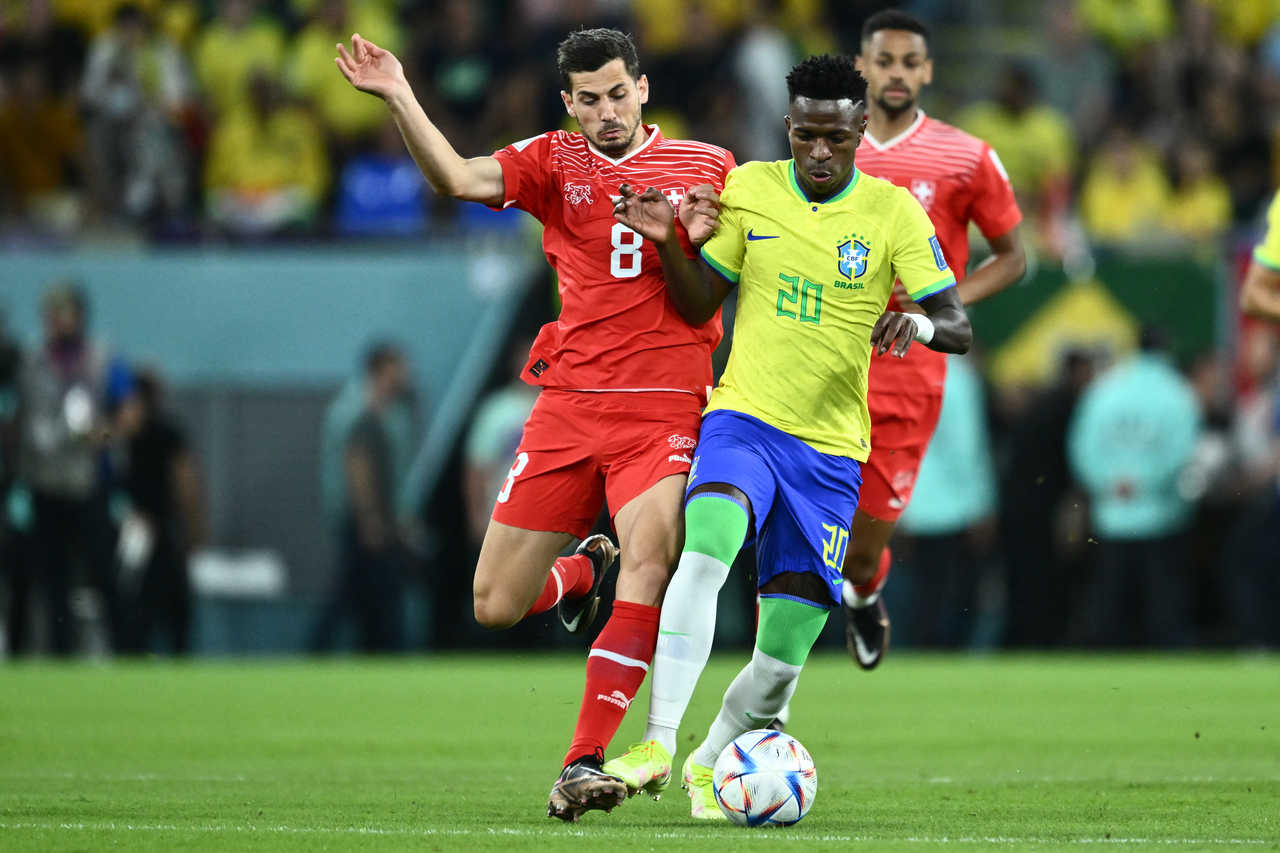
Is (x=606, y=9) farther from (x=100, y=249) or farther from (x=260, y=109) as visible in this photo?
(x=100, y=249)

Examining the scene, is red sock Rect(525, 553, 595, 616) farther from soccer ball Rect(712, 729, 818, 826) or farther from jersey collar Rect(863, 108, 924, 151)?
jersey collar Rect(863, 108, 924, 151)

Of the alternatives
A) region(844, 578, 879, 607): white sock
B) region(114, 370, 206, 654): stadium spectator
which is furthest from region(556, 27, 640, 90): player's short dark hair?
region(114, 370, 206, 654): stadium spectator

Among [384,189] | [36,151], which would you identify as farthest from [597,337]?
[36,151]

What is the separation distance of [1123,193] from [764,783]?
1100 centimetres

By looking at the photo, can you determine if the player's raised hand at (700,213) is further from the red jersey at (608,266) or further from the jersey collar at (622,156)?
the jersey collar at (622,156)

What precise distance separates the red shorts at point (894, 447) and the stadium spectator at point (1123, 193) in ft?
26.7

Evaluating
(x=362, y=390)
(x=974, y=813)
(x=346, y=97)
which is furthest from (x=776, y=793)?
(x=346, y=97)

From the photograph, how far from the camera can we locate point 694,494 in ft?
23.2

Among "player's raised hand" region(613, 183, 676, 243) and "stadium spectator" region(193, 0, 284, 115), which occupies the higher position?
"stadium spectator" region(193, 0, 284, 115)

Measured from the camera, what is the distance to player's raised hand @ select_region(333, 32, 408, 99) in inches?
295

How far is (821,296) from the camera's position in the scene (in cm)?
727

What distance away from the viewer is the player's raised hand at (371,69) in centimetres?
748

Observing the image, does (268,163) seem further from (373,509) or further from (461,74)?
(373,509)

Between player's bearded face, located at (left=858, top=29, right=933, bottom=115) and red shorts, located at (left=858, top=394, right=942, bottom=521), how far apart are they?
123 cm
